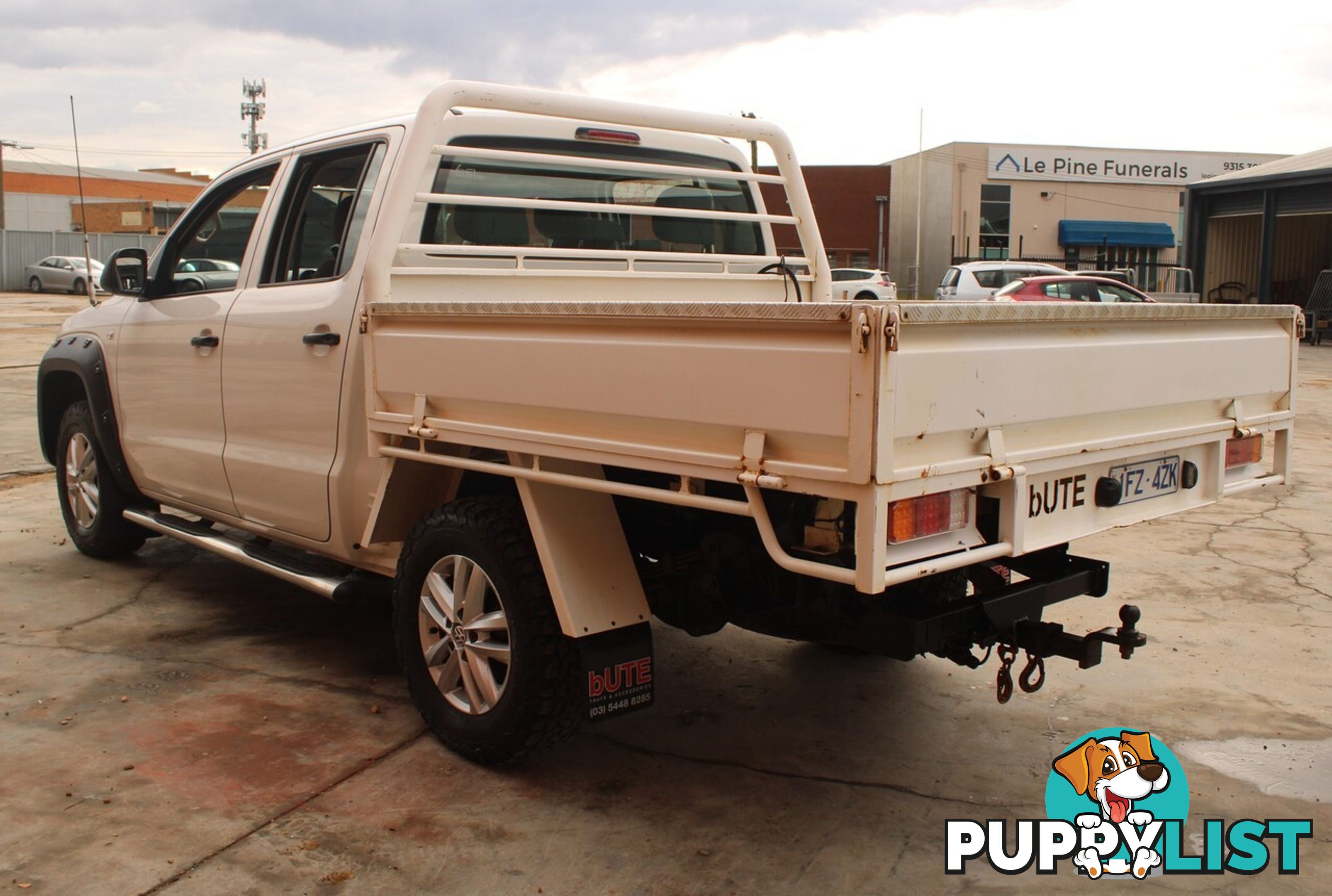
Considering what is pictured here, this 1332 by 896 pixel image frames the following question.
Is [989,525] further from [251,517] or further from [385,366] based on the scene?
[251,517]

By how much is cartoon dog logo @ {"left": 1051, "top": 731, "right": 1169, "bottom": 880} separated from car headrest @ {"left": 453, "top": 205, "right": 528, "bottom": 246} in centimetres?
276

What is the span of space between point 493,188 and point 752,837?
104 inches

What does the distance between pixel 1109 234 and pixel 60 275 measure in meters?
36.1

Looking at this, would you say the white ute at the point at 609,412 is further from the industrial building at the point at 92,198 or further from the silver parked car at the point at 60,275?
the industrial building at the point at 92,198

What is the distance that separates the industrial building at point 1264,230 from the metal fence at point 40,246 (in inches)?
1282

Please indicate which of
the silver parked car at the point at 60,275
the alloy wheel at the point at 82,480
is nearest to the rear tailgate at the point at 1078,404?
the alloy wheel at the point at 82,480

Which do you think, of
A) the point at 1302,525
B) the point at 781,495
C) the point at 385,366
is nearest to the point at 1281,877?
the point at 781,495

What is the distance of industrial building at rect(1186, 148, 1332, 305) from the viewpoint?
26.8 metres

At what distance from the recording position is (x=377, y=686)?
15.3ft

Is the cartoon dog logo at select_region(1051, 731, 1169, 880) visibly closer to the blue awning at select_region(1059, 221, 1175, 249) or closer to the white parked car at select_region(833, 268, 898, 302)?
the white parked car at select_region(833, 268, 898, 302)

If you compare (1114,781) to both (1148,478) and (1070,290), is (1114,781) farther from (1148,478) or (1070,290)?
(1070,290)

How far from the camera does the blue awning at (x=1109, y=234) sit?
141 feet

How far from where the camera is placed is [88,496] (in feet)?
21.4

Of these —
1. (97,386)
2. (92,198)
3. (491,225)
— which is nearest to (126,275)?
(97,386)
